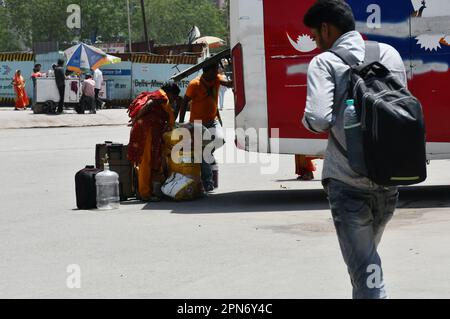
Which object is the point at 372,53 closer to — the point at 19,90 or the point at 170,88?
the point at 170,88

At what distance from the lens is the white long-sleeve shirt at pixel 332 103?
5.68 metres

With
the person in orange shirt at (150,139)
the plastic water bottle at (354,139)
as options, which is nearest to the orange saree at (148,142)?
the person in orange shirt at (150,139)

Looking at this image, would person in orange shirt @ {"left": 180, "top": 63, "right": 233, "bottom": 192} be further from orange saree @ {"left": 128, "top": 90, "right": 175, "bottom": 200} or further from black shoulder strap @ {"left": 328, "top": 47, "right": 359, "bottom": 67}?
black shoulder strap @ {"left": 328, "top": 47, "right": 359, "bottom": 67}

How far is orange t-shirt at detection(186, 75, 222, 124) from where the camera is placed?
15219 millimetres

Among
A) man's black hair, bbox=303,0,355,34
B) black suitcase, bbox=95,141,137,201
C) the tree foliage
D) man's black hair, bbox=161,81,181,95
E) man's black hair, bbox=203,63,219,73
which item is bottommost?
black suitcase, bbox=95,141,137,201

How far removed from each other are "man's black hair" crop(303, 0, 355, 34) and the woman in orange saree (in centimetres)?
3819

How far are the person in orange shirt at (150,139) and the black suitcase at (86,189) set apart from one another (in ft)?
2.64

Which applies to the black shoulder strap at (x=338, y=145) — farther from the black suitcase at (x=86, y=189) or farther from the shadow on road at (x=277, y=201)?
the black suitcase at (x=86, y=189)

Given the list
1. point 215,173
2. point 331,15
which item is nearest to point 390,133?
point 331,15

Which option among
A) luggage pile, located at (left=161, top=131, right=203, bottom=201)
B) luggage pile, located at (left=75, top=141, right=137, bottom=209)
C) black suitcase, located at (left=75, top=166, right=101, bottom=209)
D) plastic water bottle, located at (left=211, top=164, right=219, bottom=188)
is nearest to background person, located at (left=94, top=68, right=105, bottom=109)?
plastic water bottle, located at (left=211, top=164, right=219, bottom=188)

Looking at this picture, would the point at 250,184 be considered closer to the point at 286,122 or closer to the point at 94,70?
the point at 286,122

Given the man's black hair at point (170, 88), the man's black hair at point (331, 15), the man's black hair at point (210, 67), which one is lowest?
the man's black hair at point (170, 88)

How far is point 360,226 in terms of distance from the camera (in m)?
5.77
